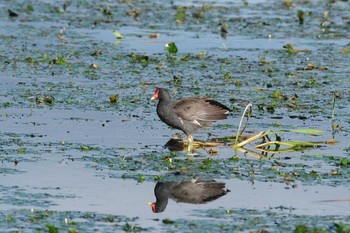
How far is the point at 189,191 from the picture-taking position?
38.1 feet

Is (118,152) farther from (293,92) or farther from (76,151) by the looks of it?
(293,92)

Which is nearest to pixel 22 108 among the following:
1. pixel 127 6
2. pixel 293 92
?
pixel 293 92

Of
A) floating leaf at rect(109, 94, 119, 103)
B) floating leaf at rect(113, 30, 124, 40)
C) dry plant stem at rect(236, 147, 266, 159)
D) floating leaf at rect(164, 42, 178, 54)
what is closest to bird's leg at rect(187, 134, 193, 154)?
dry plant stem at rect(236, 147, 266, 159)

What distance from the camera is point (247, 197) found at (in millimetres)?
11383

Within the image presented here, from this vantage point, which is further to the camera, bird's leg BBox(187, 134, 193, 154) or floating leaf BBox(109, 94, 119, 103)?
floating leaf BBox(109, 94, 119, 103)

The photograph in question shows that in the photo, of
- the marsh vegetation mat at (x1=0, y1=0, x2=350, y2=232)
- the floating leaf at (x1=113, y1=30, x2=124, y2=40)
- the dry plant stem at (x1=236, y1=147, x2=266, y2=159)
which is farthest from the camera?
the floating leaf at (x1=113, y1=30, x2=124, y2=40)

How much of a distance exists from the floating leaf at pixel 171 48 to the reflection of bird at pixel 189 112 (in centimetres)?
568

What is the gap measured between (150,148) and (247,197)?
2494 millimetres

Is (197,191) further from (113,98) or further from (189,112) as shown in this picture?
(113,98)

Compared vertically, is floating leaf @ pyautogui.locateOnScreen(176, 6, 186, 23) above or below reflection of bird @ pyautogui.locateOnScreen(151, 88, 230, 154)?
above

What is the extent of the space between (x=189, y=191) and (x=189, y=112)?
2.66 metres

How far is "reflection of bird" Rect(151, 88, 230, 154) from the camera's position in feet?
46.2

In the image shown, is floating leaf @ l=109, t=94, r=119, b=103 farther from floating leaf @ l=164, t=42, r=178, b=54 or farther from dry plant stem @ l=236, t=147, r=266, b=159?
floating leaf @ l=164, t=42, r=178, b=54

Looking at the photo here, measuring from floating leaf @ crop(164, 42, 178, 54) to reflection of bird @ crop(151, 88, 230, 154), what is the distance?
5.68m
